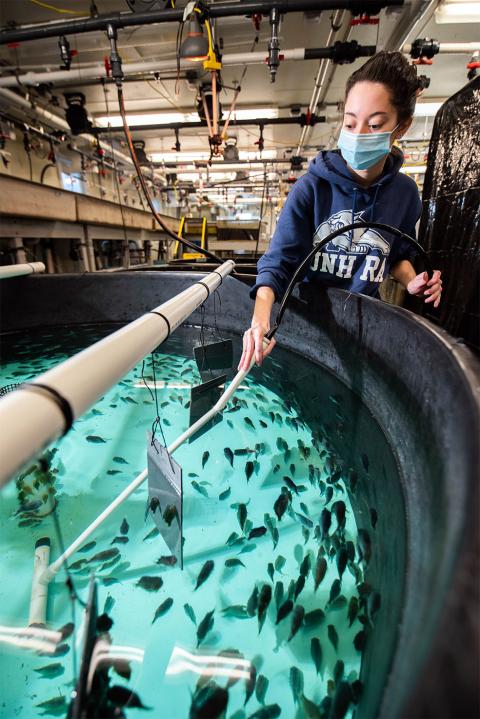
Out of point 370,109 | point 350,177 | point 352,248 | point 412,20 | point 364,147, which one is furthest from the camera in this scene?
point 412,20

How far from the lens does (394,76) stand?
5.17ft

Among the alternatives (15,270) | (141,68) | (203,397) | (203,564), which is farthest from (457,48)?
(203,564)

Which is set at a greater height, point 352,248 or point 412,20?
point 412,20

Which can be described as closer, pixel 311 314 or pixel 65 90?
pixel 311 314

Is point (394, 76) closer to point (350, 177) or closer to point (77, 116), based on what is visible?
point (350, 177)

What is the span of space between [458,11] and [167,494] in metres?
6.74

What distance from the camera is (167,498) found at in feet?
4.50

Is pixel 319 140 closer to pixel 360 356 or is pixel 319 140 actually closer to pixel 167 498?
pixel 360 356

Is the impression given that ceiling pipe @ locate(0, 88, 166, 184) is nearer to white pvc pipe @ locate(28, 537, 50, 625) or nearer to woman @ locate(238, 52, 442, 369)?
woman @ locate(238, 52, 442, 369)

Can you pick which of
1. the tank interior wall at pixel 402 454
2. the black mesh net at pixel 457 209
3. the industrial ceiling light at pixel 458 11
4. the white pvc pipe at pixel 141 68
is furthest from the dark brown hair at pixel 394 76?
the industrial ceiling light at pixel 458 11

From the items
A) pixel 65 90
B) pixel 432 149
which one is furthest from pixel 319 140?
pixel 432 149

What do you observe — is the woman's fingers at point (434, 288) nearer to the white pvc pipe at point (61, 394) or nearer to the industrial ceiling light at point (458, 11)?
the white pvc pipe at point (61, 394)

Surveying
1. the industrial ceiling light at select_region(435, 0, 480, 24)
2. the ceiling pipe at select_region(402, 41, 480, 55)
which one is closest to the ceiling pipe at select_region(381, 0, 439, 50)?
the ceiling pipe at select_region(402, 41, 480, 55)

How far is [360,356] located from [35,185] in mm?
6042
